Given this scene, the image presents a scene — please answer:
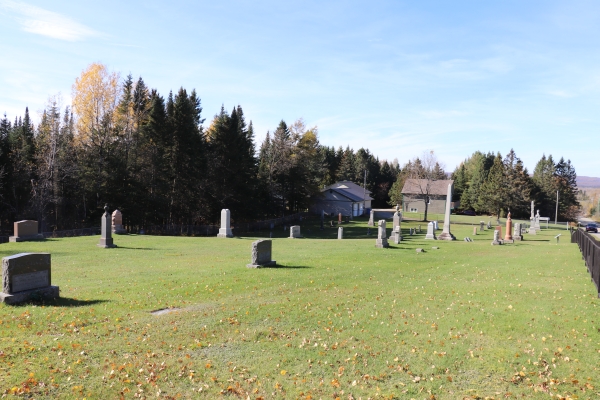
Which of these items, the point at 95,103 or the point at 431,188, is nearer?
the point at 95,103

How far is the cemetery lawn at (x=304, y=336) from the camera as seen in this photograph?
5820mm

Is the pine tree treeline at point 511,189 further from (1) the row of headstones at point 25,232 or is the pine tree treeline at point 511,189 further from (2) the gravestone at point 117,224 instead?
(1) the row of headstones at point 25,232

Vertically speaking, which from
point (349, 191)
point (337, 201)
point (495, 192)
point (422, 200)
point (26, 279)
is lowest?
point (26, 279)

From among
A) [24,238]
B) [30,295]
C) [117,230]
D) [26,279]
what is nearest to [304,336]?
[30,295]

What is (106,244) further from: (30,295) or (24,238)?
(30,295)

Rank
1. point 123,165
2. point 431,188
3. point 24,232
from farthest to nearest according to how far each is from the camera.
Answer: point 431,188 < point 123,165 < point 24,232

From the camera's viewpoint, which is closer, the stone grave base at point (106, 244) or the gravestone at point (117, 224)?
the stone grave base at point (106, 244)

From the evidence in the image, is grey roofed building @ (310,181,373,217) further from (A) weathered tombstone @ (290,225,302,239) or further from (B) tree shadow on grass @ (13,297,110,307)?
(B) tree shadow on grass @ (13,297,110,307)

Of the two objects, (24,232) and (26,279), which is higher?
(26,279)

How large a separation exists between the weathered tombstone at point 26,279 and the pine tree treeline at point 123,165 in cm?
2683

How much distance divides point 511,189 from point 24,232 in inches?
2806

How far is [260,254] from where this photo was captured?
14797 mm

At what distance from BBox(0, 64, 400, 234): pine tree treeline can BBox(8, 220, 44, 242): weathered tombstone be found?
11.0 metres

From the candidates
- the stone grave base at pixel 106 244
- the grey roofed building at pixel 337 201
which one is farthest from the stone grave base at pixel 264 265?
the grey roofed building at pixel 337 201
